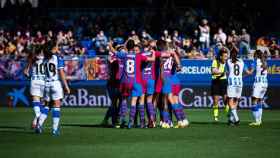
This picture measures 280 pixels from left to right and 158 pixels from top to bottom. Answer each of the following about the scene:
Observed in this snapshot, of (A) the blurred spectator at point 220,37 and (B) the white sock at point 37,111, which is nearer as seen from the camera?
(B) the white sock at point 37,111

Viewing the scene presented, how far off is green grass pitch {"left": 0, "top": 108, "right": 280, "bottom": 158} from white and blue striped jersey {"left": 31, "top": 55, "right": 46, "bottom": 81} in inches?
55.3

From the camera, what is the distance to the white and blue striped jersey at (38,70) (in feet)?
66.0

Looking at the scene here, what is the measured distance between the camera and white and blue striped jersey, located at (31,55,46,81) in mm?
20109

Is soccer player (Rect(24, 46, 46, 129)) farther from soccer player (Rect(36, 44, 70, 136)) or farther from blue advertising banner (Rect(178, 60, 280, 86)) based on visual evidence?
blue advertising banner (Rect(178, 60, 280, 86))

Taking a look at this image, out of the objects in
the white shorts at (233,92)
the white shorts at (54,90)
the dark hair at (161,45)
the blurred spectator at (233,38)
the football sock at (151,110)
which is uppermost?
the blurred spectator at (233,38)

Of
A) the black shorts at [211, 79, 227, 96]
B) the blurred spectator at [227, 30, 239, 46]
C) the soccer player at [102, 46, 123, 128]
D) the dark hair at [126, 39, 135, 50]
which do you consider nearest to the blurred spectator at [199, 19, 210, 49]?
the blurred spectator at [227, 30, 239, 46]

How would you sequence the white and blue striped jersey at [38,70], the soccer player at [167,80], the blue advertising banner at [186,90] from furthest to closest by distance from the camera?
the blue advertising banner at [186,90]
the soccer player at [167,80]
the white and blue striped jersey at [38,70]

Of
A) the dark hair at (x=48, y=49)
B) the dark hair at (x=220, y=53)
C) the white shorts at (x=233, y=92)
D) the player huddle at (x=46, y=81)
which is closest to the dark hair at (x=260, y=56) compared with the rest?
the white shorts at (x=233, y=92)

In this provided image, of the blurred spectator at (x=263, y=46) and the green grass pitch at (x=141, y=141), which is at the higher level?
the blurred spectator at (x=263, y=46)

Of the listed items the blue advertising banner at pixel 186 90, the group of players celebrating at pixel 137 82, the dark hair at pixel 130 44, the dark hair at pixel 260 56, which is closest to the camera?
the group of players celebrating at pixel 137 82

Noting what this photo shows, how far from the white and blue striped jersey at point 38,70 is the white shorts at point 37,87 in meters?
0.10

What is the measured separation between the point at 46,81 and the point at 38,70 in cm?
88

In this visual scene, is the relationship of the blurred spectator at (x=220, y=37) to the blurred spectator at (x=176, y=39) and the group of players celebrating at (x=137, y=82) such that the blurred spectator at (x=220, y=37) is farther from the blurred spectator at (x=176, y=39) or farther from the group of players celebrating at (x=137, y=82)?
the group of players celebrating at (x=137, y=82)

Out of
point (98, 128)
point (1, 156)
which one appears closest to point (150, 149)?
point (1, 156)
